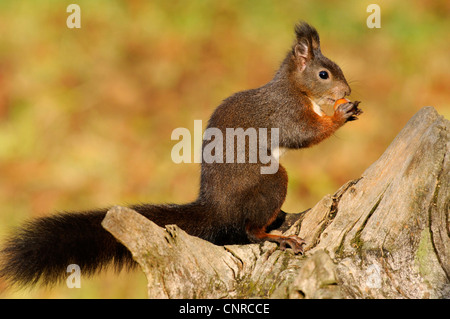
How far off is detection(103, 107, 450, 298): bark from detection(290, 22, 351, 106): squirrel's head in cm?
49

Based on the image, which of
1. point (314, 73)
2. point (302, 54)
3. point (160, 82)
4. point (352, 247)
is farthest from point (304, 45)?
point (160, 82)

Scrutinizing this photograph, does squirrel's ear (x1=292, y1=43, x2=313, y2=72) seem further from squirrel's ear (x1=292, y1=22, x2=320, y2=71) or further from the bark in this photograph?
the bark

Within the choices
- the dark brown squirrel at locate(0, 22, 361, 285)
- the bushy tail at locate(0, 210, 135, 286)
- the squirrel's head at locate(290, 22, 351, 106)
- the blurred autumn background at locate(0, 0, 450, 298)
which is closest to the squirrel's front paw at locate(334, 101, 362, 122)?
the dark brown squirrel at locate(0, 22, 361, 285)

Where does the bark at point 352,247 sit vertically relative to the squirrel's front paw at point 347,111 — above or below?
below

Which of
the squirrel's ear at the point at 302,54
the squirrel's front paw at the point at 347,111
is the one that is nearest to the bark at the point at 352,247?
the squirrel's front paw at the point at 347,111

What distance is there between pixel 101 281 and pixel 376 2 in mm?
3848

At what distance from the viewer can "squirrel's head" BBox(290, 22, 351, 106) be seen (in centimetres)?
303

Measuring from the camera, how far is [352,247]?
2.40 m

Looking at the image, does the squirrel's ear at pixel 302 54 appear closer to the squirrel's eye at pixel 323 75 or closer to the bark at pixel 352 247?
the squirrel's eye at pixel 323 75

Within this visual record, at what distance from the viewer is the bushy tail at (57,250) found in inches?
89.2

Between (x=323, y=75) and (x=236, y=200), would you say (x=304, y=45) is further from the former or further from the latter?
(x=236, y=200)

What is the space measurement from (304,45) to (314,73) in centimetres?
17

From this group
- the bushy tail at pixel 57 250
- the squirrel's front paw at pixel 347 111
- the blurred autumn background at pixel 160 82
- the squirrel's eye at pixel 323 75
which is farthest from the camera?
the blurred autumn background at pixel 160 82

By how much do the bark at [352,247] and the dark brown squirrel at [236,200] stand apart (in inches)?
7.1
